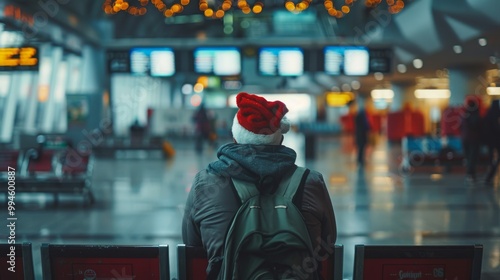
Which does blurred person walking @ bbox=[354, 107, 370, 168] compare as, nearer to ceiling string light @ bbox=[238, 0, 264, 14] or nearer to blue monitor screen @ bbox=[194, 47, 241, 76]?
blue monitor screen @ bbox=[194, 47, 241, 76]

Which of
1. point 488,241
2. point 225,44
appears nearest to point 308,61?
point 225,44

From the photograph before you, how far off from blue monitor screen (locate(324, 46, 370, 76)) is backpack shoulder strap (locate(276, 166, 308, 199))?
14745mm

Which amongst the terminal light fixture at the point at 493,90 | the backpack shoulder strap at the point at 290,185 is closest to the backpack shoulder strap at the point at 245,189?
the backpack shoulder strap at the point at 290,185

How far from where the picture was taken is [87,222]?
8555 mm

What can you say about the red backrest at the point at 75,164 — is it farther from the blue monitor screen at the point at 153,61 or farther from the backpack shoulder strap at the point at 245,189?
the backpack shoulder strap at the point at 245,189

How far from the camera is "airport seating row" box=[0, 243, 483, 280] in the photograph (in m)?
3.39

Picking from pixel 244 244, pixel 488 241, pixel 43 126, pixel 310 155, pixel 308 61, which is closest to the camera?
pixel 244 244

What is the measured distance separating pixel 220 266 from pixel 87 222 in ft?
20.3

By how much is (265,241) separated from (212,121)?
28760 millimetres

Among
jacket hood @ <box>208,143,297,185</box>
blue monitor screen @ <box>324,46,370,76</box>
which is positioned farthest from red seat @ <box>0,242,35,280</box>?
blue monitor screen @ <box>324,46,370,76</box>

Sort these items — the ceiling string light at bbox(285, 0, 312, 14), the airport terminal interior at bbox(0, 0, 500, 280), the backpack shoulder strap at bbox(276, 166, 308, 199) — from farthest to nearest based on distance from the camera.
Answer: the ceiling string light at bbox(285, 0, 312, 14) < the airport terminal interior at bbox(0, 0, 500, 280) < the backpack shoulder strap at bbox(276, 166, 308, 199)

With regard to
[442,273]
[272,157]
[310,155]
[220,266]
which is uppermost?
[272,157]

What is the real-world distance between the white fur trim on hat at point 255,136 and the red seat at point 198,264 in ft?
2.18

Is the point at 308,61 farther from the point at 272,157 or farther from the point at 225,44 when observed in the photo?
the point at 272,157
